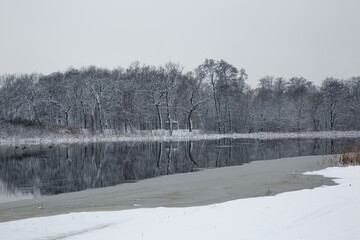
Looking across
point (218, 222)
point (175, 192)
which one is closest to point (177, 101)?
point (175, 192)

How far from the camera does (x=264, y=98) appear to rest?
7275cm

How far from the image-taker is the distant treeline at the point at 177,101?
61.8 m

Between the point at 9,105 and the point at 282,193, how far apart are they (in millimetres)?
73670

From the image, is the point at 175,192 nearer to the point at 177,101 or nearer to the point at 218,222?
Result: the point at 218,222

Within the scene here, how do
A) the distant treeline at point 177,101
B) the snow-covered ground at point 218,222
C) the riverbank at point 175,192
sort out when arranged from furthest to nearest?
1. the distant treeline at point 177,101
2. the riverbank at point 175,192
3. the snow-covered ground at point 218,222

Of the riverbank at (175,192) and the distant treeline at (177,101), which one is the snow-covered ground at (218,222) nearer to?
the riverbank at (175,192)

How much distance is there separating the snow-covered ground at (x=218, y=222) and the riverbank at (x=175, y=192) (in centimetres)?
129

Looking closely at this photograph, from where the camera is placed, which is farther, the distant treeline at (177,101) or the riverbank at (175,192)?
the distant treeline at (177,101)

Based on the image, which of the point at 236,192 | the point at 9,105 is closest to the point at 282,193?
the point at 236,192

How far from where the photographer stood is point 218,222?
8.17 meters

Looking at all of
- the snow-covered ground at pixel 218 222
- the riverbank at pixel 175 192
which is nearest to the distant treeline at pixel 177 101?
the riverbank at pixel 175 192

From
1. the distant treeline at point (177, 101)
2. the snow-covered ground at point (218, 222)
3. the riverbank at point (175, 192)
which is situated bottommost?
the riverbank at point (175, 192)

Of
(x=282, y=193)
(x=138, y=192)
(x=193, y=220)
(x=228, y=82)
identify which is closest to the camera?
(x=193, y=220)

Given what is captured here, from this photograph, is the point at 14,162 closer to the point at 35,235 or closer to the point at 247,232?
the point at 35,235
